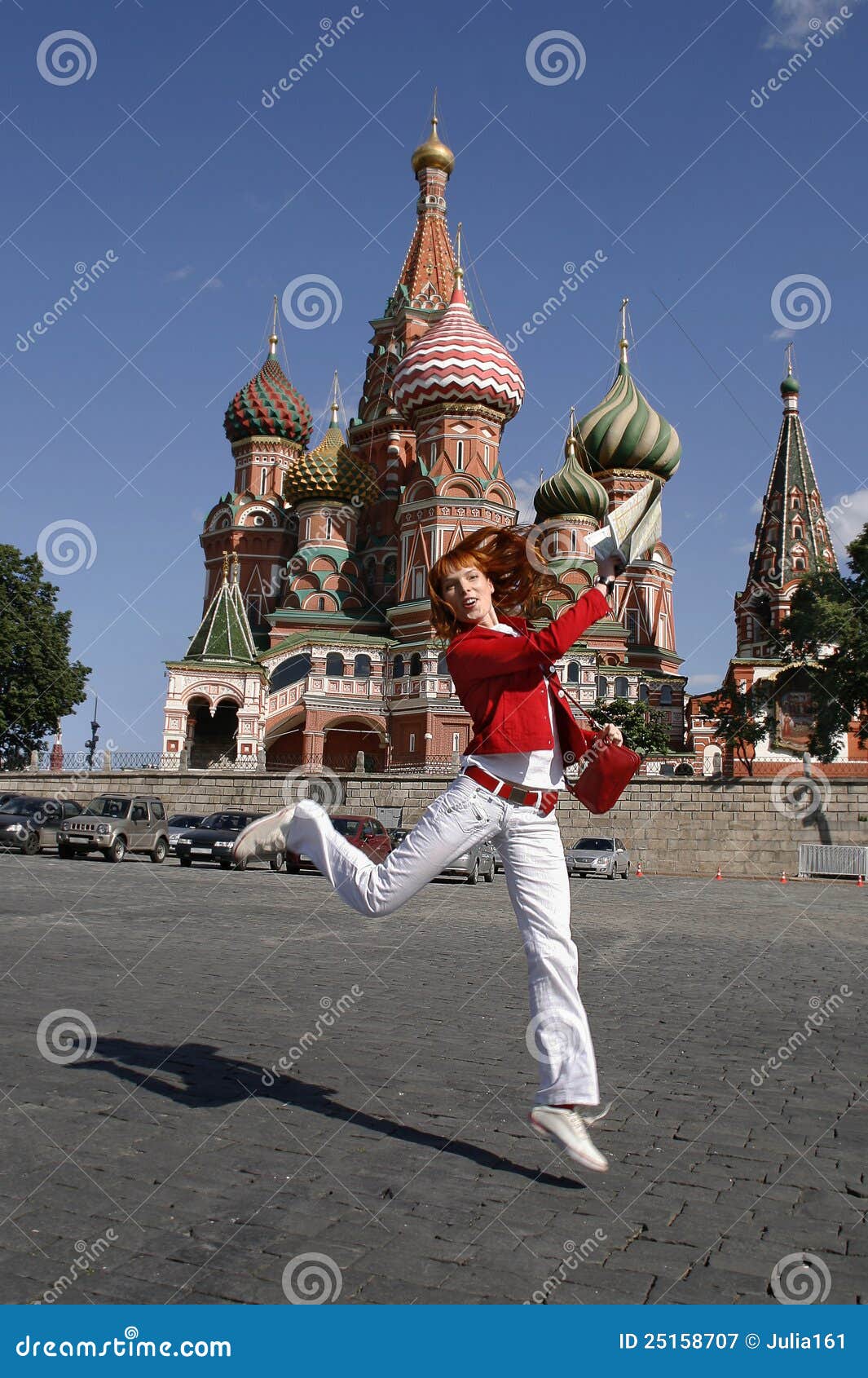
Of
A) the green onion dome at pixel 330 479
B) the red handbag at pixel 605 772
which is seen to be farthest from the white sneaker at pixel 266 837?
the green onion dome at pixel 330 479

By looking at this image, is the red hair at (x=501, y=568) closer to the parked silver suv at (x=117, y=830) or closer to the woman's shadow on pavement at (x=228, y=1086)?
the woman's shadow on pavement at (x=228, y=1086)

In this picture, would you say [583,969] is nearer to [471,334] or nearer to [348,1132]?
[348,1132]

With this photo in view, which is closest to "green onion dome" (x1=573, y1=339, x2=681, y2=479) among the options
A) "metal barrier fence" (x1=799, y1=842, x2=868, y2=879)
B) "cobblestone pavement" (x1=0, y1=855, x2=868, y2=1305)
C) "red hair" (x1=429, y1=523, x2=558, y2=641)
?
"metal barrier fence" (x1=799, y1=842, x2=868, y2=879)

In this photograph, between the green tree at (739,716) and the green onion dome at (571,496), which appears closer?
the green tree at (739,716)

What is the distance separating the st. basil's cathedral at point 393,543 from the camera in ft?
161

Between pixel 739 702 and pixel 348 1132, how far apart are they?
1654 inches

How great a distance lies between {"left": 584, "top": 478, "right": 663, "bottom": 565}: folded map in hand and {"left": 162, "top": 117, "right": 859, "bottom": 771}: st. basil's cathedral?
121 feet

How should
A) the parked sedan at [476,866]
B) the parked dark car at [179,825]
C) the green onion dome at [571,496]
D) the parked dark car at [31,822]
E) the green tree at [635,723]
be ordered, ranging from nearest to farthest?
the parked sedan at [476,866] → the parked dark car at [31,822] → the parked dark car at [179,825] → the green tree at [635,723] → the green onion dome at [571,496]

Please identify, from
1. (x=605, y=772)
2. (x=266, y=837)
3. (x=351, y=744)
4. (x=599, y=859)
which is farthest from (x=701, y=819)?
(x=605, y=772)

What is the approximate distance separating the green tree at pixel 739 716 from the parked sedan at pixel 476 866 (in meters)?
21.3

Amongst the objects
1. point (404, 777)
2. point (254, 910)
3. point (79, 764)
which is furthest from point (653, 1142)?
point (79, 764)

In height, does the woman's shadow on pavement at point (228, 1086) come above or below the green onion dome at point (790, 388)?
below

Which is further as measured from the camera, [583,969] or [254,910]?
[254,910]

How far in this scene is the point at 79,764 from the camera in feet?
124
